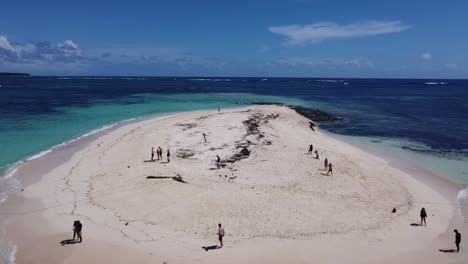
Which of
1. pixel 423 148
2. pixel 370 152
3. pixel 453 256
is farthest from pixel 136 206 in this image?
pixel 423 148

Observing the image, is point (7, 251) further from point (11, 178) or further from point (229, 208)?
point (11, 178)

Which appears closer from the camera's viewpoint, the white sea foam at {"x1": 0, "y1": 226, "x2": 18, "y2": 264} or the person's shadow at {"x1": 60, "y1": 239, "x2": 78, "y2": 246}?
the white sea foam at {"x1": 0, "y1": 226, "x2": 18, "y2": 264}

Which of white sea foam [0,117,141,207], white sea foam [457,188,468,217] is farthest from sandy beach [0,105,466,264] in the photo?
white sea foam [0,117,141,207]

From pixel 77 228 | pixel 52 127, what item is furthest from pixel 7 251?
pixel 52 127

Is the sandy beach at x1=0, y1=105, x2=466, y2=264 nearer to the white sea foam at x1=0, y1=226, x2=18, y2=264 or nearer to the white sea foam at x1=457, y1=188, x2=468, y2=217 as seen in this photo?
the white sea foam at x1=0, y1=226, x2=18, y2=264

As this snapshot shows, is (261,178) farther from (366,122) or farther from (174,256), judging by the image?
(366,122)

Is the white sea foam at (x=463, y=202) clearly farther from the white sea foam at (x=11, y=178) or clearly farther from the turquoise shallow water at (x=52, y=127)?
the turquoise shallow water at (x=52, y=127)

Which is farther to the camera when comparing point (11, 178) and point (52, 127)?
point (52, 127)

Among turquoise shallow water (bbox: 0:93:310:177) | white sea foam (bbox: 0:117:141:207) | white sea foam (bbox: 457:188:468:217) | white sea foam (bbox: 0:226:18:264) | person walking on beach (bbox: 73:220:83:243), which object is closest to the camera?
white sea foam (bbox: 0:226:18:264)

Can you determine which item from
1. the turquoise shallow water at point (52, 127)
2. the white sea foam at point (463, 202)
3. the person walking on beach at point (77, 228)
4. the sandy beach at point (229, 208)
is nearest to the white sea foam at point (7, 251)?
the sandy beach at point (229, 208)
